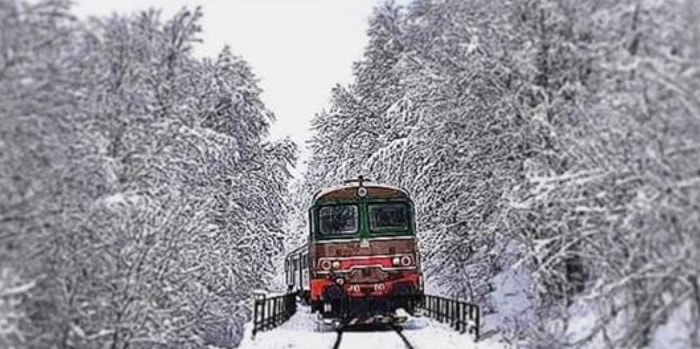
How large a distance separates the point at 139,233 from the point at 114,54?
2.59m

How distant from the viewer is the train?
837 inches

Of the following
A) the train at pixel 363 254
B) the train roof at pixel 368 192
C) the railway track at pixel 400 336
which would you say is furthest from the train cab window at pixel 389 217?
the railway track at pixel 400 336

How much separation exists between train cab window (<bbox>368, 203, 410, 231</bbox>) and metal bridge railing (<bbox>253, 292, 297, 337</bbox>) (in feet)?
10.7

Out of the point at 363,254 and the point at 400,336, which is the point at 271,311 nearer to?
the point at 363,254

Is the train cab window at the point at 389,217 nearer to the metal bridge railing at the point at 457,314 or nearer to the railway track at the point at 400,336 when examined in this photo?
the metal bridge railing at the point at 457,314

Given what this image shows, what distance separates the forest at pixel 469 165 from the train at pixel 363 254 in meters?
1.72

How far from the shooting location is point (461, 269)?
84.0 feet

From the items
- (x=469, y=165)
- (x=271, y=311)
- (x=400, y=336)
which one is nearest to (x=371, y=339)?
(x=400, y=336)

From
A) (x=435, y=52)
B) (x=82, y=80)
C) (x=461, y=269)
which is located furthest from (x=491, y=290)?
(x=82, y=80)

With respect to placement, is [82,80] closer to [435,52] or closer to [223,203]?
[435,52]

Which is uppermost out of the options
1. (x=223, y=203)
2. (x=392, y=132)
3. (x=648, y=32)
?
(x=392, y=132)

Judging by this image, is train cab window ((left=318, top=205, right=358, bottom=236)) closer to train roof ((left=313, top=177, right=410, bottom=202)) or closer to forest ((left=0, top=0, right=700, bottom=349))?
train roof ((left=313, top=177, right=410, bottom=202))

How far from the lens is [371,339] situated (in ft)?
62.3

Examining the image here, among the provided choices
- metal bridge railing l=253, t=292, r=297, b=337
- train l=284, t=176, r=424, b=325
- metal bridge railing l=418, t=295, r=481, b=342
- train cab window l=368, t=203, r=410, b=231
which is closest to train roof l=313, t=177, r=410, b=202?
train l=284, t=176, r=424, b=325
